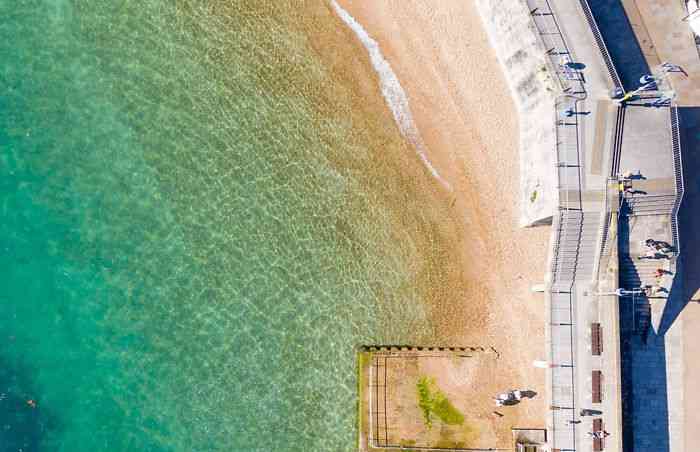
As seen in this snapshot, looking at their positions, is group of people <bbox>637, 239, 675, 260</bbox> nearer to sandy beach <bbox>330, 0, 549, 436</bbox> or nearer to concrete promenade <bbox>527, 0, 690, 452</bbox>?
concrete promenade <bbox>527, 0, 690, 452</bbox>

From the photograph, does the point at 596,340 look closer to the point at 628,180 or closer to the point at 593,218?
the point at 593,218

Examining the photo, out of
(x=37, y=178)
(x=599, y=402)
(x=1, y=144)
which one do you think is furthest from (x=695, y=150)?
(x=1, y=144)

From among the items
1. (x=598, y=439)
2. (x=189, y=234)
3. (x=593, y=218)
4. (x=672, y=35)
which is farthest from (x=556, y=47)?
(x=189, y=234)

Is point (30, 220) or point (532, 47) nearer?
point (532, 47)

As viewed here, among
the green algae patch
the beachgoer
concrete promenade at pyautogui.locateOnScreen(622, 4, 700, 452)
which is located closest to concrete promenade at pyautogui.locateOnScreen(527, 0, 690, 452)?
the beachgoer

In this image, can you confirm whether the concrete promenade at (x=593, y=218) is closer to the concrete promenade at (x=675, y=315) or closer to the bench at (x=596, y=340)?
the bench at (x=596, y=340)

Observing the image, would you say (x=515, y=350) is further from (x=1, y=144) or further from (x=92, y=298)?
(x=1, y=144)

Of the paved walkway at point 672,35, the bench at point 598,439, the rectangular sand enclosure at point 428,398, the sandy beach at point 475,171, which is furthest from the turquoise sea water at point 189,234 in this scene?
the paved walkway at point 672,35

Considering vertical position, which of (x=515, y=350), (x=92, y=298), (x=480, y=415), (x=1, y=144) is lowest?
(x=480, y=415)
